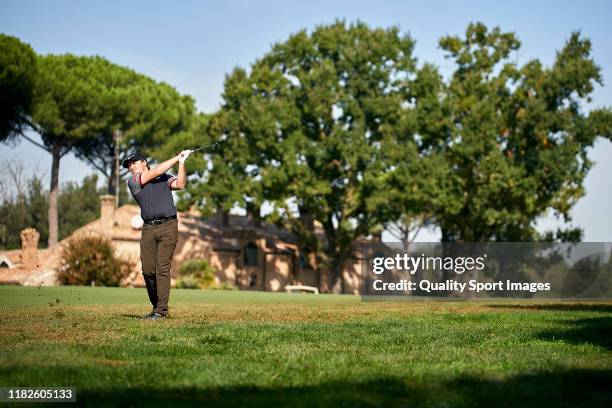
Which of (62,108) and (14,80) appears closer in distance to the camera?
(14,80)

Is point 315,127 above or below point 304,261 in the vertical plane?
above

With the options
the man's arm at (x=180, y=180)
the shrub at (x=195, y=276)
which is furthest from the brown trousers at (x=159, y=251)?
the shrub at (x=195, y=276)

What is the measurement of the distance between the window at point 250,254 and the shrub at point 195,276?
429 inches

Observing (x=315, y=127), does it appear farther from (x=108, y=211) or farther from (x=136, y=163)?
(x=136, y=163)

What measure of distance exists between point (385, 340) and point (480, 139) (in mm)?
43655

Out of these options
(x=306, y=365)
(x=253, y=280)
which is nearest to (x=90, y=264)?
(x=253, y=280)

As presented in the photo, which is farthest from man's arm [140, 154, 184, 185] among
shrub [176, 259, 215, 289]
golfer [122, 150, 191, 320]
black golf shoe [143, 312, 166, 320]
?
shrub [176, 259, 215, 289]

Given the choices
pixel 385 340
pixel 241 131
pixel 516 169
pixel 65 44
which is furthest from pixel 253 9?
pixel 385 340

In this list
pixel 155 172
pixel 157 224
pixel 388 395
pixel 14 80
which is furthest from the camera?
pixel 14 80

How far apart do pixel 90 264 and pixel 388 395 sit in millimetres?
33218

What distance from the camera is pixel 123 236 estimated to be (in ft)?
195

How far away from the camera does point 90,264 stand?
122ft

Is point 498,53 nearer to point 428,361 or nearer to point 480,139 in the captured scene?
point 480,139

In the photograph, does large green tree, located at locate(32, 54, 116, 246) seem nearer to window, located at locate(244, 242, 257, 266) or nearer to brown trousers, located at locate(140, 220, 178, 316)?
window, located at locate(244, 242, 257, 266)
